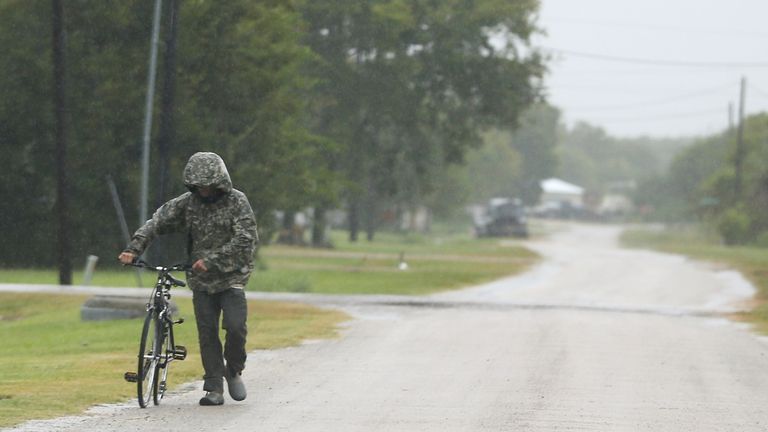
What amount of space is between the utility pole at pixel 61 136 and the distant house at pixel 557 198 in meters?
127

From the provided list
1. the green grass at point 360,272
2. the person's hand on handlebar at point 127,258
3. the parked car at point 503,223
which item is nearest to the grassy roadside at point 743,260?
the green grass at point 360,272

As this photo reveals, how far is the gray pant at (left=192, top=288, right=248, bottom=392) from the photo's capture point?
11312mm

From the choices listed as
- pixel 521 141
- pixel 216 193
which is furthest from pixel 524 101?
pixel 521 141

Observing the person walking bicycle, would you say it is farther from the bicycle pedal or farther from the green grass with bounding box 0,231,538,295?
the green grass with bounding box 0,231,538,295

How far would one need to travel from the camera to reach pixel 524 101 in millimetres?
56625

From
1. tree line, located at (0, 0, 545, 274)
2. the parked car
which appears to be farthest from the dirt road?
the parked car

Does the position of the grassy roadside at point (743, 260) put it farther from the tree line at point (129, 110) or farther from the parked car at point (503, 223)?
the tree line at point (129, 110)

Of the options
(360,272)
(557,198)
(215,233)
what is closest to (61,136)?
(360,272)

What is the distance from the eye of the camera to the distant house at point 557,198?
161 m

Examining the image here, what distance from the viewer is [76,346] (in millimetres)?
17578

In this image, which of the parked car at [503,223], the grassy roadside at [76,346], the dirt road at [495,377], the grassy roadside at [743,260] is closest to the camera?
the dirt road at [495,377]

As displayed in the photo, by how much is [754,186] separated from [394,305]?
2584 inches

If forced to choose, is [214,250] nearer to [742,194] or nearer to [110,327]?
[110,327]

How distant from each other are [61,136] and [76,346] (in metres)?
13.1
